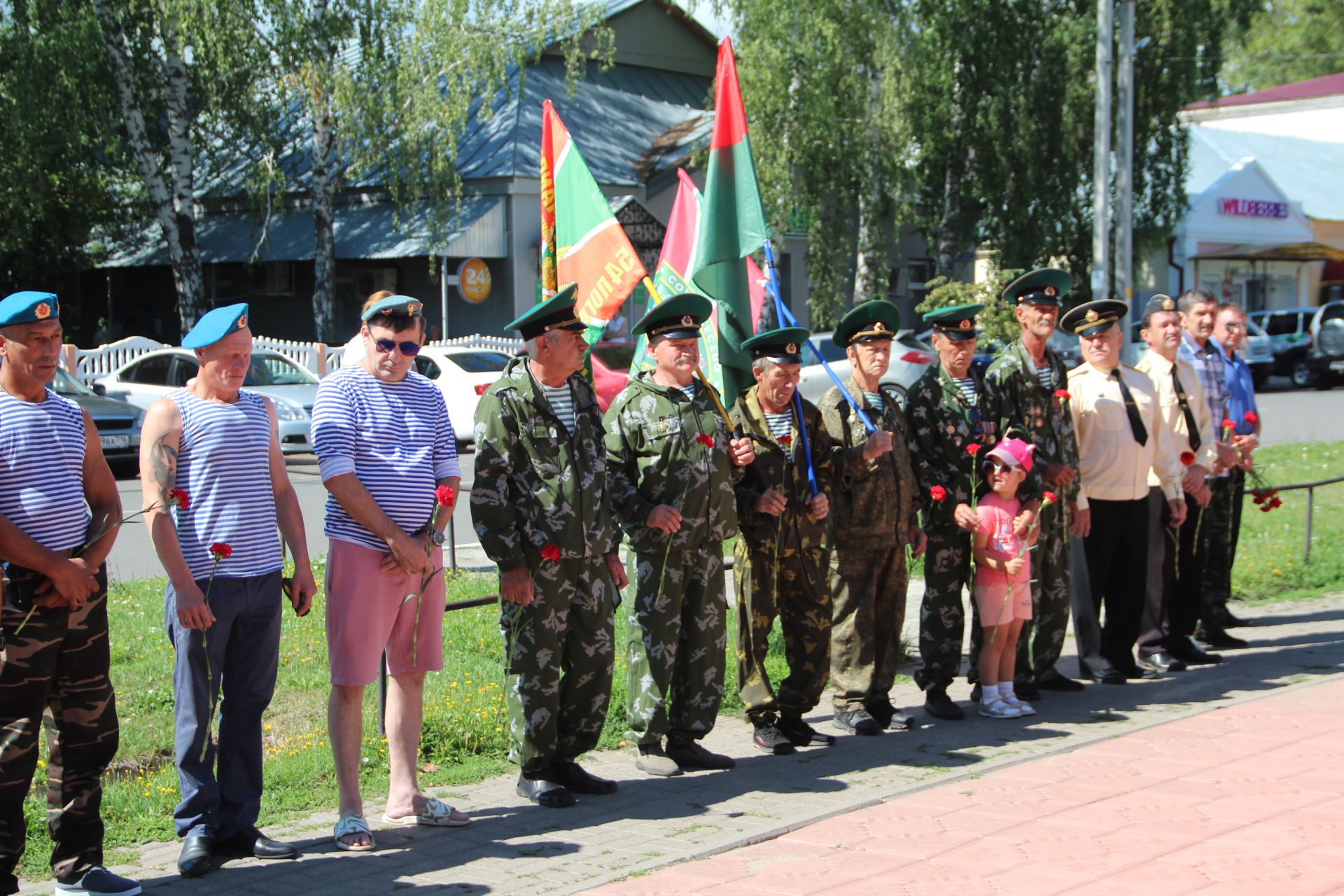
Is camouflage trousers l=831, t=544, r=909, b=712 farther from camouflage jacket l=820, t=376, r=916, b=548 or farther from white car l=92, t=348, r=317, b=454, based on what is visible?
white car l=92, t=348, r=317, b=454

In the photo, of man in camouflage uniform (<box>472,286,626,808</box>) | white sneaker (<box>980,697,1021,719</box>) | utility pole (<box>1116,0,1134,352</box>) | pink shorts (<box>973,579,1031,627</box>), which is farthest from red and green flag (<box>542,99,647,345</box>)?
utility pole (<box>1116,0,1134,352</box>)

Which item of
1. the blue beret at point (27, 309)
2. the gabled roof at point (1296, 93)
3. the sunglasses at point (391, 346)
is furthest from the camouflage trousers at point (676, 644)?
the gabled roof at point (1296, 93)

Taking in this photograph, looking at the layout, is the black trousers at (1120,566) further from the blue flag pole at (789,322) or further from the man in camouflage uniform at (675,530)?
the man in camouflage uniform at (675,530)

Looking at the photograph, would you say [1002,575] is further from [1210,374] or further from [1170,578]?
[1210,374]

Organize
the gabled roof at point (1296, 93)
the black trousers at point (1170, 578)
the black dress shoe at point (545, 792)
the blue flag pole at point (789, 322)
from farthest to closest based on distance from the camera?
the gabled roof at point (1296, 93) < the black trousers at point (1170, 578) < the blue flag pole at point (789, 322) < the black dress shoe at point (545, 792)

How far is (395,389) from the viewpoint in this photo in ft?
18.1

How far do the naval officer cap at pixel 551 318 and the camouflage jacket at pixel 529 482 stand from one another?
0.20 metres

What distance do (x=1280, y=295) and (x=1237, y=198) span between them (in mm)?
5974

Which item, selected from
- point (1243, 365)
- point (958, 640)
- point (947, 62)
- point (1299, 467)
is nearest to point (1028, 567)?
point (958, 640)

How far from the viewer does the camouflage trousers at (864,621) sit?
23.3ft

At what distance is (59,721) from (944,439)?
176 inches

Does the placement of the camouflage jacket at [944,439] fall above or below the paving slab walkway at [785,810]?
above

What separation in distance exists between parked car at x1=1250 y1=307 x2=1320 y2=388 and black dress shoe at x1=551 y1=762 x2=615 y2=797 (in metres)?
31.2

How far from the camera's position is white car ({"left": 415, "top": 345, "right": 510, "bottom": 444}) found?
21109mm
